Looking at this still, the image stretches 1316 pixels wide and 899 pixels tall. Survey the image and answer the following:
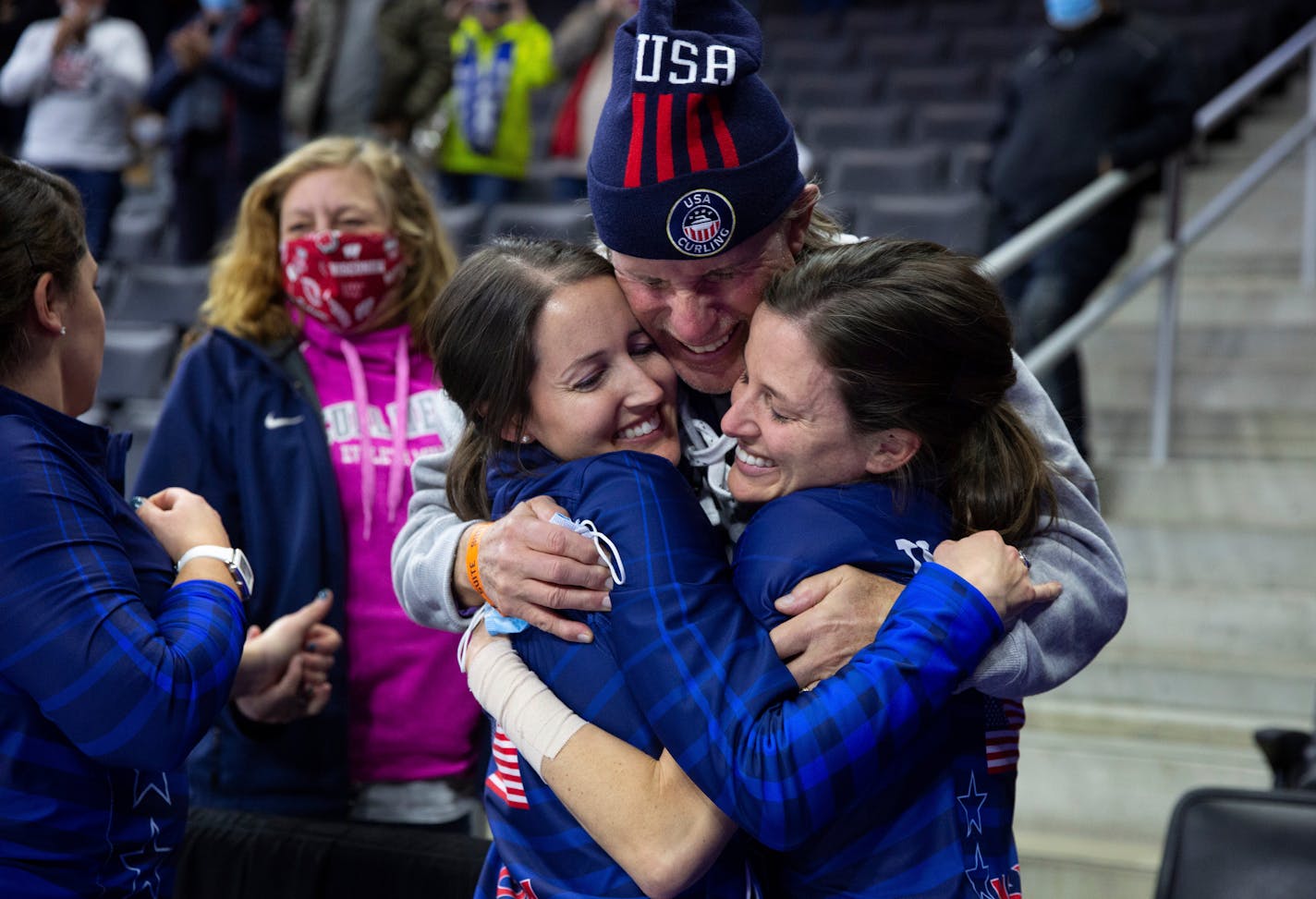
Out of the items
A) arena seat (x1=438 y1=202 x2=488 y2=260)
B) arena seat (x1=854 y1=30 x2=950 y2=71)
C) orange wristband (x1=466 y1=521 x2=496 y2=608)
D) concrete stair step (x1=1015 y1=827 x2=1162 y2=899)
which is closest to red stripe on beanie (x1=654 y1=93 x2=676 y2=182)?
orange wristband (x1=466 y1=521 x2=496 y2=608)

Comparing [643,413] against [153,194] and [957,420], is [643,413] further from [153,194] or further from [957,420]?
[153,194]

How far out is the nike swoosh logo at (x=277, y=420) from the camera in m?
2.19

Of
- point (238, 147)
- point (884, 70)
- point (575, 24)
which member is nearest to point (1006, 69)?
point (884, 70)

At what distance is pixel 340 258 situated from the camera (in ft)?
7.36

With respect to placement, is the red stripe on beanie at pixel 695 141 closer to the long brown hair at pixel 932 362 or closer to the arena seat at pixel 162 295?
the long brown hair at pixel 932 362

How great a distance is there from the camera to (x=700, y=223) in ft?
4.51

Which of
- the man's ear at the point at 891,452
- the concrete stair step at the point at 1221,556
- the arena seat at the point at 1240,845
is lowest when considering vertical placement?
the concrete stair step at the point at 1221,556

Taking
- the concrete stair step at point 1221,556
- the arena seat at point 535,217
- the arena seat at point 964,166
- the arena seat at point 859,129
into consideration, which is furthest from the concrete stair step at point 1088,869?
the arena seat at point 859,129

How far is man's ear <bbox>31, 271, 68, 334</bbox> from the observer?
1416 millimetres

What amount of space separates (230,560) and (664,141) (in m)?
0.66

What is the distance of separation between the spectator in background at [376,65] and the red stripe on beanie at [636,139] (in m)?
4.44

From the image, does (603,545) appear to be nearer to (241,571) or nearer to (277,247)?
(241,571)

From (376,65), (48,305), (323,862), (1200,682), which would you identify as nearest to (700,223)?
(48,305)

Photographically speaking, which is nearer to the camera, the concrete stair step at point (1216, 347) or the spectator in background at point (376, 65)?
the concrete stair step at point (1216, 347)
